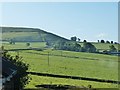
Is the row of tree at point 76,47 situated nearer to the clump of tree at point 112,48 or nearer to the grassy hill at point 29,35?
the clump of tree at point 112,48

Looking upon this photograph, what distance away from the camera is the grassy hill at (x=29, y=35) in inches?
5030

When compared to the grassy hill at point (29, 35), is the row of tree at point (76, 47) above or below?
below

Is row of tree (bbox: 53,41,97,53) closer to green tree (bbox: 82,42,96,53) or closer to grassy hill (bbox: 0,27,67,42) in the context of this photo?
green tree (bbox: 82,42,96,53)

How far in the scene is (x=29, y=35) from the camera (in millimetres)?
133875

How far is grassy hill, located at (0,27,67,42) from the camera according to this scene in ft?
419

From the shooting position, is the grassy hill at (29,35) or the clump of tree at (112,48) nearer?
the clump of tree at (112,48)

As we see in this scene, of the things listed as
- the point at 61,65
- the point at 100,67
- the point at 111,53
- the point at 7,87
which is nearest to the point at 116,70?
the point at 100,67

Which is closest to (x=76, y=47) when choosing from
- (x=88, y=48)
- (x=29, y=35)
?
(x=88, y=48)

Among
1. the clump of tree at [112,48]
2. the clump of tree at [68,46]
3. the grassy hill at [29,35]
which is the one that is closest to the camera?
the clump of tree at [112,48]

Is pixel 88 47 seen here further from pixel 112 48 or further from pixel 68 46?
pixel 112 48

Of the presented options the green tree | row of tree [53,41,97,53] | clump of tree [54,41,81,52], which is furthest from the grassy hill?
the green tree

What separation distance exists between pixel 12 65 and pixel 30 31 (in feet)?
355

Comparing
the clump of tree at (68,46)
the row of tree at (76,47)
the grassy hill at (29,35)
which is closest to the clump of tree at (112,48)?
the row of tree at (76,47)

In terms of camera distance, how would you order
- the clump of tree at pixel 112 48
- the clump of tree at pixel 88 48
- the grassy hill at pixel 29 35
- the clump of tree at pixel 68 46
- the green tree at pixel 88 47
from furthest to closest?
the grassy hill at pixel 29 35
the clump of tree at pixel 68 46
the clump of tree at pixel 112 48
the green tree at pixel 88 47
the clump of tree at pixel 88 48
